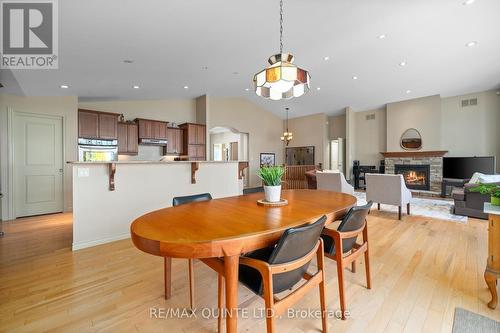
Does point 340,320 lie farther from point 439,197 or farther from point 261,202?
point 439,197

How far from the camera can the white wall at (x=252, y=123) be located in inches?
299

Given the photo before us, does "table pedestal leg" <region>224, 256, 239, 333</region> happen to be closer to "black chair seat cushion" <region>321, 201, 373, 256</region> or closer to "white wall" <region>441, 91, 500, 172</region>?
"black chair seat cushion" <region>321, 201, 373, 256</region>

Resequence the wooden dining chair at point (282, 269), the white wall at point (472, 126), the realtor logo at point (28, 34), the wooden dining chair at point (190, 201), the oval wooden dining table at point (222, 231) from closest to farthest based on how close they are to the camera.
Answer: the oval wooden dining table at point (222, 231)
the wooden dining chair at point (282, 269)
the wooden dining chair at point (190, 201)
the realtor logo at point (28, 34)
the white wall at point (472, 126)

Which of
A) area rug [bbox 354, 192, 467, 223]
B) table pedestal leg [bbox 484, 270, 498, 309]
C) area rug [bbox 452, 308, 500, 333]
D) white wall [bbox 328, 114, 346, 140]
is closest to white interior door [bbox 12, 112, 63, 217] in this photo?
area rug [bbox 452, 308, 500, 333]

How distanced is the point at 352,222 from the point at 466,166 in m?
7.25

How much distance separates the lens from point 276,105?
338 inches

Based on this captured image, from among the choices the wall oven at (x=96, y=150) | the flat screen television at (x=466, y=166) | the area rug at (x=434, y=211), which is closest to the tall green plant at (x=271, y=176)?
the area rug at (x=434, y=211)

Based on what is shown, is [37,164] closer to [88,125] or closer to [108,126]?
[88,125]

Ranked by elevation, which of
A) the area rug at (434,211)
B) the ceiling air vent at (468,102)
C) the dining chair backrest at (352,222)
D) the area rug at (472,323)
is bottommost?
the area rug at (472,323)

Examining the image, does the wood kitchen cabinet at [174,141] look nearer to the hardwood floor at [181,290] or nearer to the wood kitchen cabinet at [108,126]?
the wood kitchen cabinet at [108,126]

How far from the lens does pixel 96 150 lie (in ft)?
16.8

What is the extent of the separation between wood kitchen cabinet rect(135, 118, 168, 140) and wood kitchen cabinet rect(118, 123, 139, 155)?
133 mm

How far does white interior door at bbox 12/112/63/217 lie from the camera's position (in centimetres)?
427

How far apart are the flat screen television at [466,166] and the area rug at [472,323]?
660 centimetres
